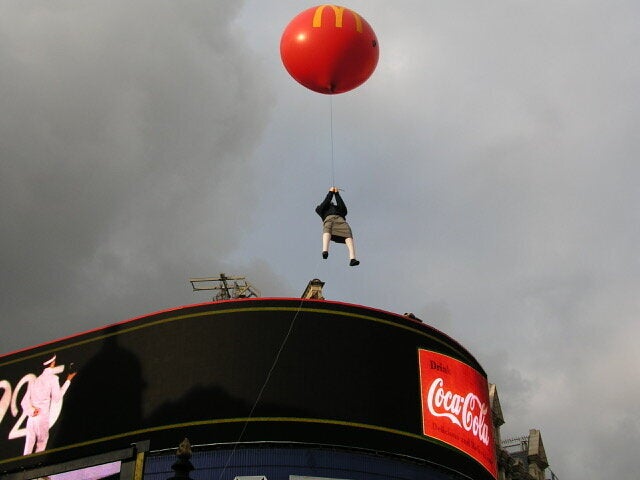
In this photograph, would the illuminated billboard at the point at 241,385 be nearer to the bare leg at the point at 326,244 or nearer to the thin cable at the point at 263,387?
the thin cable at the point at 263,387

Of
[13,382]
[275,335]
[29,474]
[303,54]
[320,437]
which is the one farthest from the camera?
[13,382]

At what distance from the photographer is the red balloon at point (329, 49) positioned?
25.9 m

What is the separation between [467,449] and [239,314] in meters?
11.7

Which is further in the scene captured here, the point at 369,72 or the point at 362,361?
the point at 362,361

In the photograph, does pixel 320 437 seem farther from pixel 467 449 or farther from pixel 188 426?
pixel 467 449

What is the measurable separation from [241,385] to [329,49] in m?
14.9

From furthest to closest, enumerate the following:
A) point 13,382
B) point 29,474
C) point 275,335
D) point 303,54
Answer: point 13,382 → point 275,335 → point 303,54 → point 29,474

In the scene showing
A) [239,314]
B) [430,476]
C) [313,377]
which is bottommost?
[430,476]

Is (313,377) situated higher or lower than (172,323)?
lower

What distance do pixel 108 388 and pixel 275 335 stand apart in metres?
7.51

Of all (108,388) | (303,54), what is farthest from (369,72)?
(108,388)

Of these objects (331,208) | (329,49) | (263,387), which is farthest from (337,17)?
(263,387)

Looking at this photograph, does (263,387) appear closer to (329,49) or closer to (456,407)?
(456,407)

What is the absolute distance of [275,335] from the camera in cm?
3547
